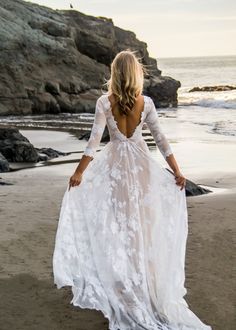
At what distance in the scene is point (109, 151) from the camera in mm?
4801

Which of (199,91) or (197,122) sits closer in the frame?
(197,122)

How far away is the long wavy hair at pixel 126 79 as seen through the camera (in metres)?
4.52

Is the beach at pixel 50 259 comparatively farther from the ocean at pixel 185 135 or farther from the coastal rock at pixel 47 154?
the coastal rock at pixel 47 154

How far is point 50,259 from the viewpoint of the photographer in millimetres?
6129

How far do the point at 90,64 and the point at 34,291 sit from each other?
3136 centimetres

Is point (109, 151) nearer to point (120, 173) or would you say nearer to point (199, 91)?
point (120, 173)

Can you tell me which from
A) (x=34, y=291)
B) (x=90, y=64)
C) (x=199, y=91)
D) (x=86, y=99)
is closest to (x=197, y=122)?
(x=86, y=99)

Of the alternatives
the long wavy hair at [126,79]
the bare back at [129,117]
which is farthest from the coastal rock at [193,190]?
the long wavy hair at [126,79]

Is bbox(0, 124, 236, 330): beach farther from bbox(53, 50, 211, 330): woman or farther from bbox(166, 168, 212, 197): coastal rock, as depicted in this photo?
bbox(53, 50, 211, 330): woman

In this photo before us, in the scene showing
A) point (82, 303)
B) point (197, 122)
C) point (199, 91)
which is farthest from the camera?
point (199, 91)

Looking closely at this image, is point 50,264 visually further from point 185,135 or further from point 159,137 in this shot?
point 185,135

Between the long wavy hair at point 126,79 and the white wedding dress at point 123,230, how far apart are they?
0.12m

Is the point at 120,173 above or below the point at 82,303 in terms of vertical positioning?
above

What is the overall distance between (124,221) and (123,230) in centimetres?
7
